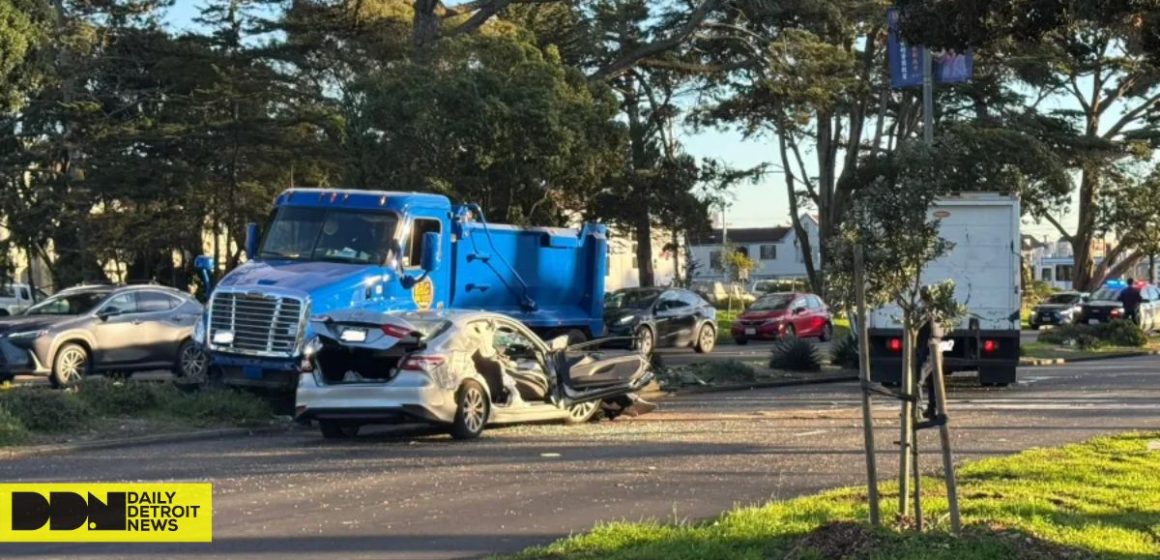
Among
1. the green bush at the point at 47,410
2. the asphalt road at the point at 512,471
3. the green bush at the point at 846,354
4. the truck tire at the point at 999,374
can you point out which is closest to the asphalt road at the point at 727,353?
the green bush at the point at 846,354

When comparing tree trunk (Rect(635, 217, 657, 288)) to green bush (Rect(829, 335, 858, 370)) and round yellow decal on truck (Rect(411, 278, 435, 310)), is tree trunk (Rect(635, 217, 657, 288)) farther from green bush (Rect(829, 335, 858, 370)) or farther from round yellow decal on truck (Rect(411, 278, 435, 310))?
round yellow decal on truck (Rect(411, 278, 435, 310))

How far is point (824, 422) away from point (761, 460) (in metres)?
3.82

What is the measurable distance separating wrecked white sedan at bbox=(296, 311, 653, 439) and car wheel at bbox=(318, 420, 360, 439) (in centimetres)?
1

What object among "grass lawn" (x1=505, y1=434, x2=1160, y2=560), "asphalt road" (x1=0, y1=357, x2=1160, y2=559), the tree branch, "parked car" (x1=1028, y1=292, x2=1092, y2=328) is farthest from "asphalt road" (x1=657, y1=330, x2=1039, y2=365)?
"grass lawn" (x1=505, y1=434, x2=1160, y2=560)

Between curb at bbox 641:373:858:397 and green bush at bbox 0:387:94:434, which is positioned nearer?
green bush at bbox 0:387:94:434

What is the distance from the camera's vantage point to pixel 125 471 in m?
12.0

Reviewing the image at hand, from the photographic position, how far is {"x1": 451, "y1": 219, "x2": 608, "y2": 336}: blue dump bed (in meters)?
20.1

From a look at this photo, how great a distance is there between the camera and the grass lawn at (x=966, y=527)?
7266 millimetres

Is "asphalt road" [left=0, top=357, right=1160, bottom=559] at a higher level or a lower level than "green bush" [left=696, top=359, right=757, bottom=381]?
lower

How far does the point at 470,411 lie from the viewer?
14117 millimetres

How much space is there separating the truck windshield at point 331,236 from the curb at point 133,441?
290 centimetres

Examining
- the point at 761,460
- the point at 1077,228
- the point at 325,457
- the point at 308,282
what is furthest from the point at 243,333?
the point at 1077,228

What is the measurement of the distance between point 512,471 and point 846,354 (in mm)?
15138

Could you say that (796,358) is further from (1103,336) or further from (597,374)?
(1103,336)
